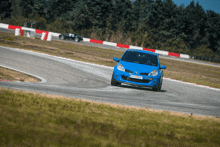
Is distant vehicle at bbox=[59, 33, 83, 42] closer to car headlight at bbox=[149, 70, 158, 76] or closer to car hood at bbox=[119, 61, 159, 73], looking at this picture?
car hood at bbox=[119, 61, 159, 73]

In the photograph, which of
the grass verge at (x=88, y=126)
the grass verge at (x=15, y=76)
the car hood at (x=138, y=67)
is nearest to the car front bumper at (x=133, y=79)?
the car hood at (x=138, y=67)

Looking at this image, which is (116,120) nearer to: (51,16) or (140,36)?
(140,36)

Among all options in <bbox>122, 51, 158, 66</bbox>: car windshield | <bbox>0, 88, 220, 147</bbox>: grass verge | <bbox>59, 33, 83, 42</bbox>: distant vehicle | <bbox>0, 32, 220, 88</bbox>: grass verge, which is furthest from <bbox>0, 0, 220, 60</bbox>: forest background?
<bbox>0, 88, 220, 147</bbox>: grass verge

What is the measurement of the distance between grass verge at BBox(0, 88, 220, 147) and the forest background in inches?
2149

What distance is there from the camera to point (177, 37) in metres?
69.9

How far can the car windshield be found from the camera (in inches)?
483

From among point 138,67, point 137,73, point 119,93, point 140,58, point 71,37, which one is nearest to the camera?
point 119,93

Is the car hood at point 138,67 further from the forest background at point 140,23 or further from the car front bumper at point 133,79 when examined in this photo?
the forest background at point 140,23

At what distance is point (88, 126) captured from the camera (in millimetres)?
4496

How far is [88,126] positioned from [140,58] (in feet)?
26.9

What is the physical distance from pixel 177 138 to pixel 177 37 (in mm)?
67594

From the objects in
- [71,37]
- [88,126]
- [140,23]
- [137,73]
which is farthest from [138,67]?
[140,23]

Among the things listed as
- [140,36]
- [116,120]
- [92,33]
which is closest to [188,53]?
[140,36]

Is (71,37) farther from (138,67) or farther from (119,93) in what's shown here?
(119,93)
